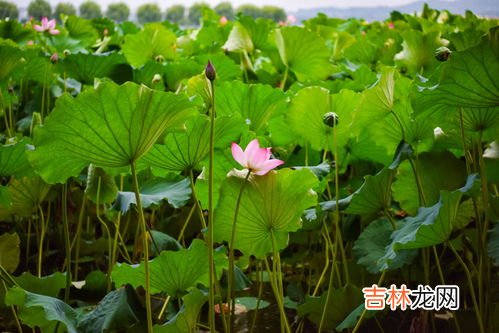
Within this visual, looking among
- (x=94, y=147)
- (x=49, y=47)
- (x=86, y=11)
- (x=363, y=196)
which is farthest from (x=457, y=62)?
(x=86, y=11)

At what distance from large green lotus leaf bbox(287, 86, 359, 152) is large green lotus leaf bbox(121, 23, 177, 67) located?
2.58ft

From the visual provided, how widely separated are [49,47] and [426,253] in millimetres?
1240

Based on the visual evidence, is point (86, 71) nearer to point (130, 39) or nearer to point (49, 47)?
point (130, 39)

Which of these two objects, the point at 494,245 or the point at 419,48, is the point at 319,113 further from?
the point at 419,48

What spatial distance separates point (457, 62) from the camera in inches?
27.1

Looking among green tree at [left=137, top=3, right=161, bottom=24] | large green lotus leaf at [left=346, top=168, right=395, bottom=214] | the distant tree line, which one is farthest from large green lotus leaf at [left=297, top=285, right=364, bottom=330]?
green tree at [left=137, top=3, right=161, bottom=24]

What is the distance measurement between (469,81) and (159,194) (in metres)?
0.41

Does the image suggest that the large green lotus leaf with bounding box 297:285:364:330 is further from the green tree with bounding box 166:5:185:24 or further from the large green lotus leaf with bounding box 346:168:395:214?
the green tree with bounding box 166:5:185:24

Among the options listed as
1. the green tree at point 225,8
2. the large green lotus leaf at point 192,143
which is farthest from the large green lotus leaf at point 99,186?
the green tree at point 225,8

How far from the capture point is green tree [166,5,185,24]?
3410 millimetres

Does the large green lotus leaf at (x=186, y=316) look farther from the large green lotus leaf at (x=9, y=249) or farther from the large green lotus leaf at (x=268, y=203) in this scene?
the large green lotus leaf at (x=9, y=249)

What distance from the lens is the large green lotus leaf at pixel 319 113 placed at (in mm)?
928

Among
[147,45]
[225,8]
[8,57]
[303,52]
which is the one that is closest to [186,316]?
[8,57]

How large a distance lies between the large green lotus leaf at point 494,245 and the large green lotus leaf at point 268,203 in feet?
0.77
